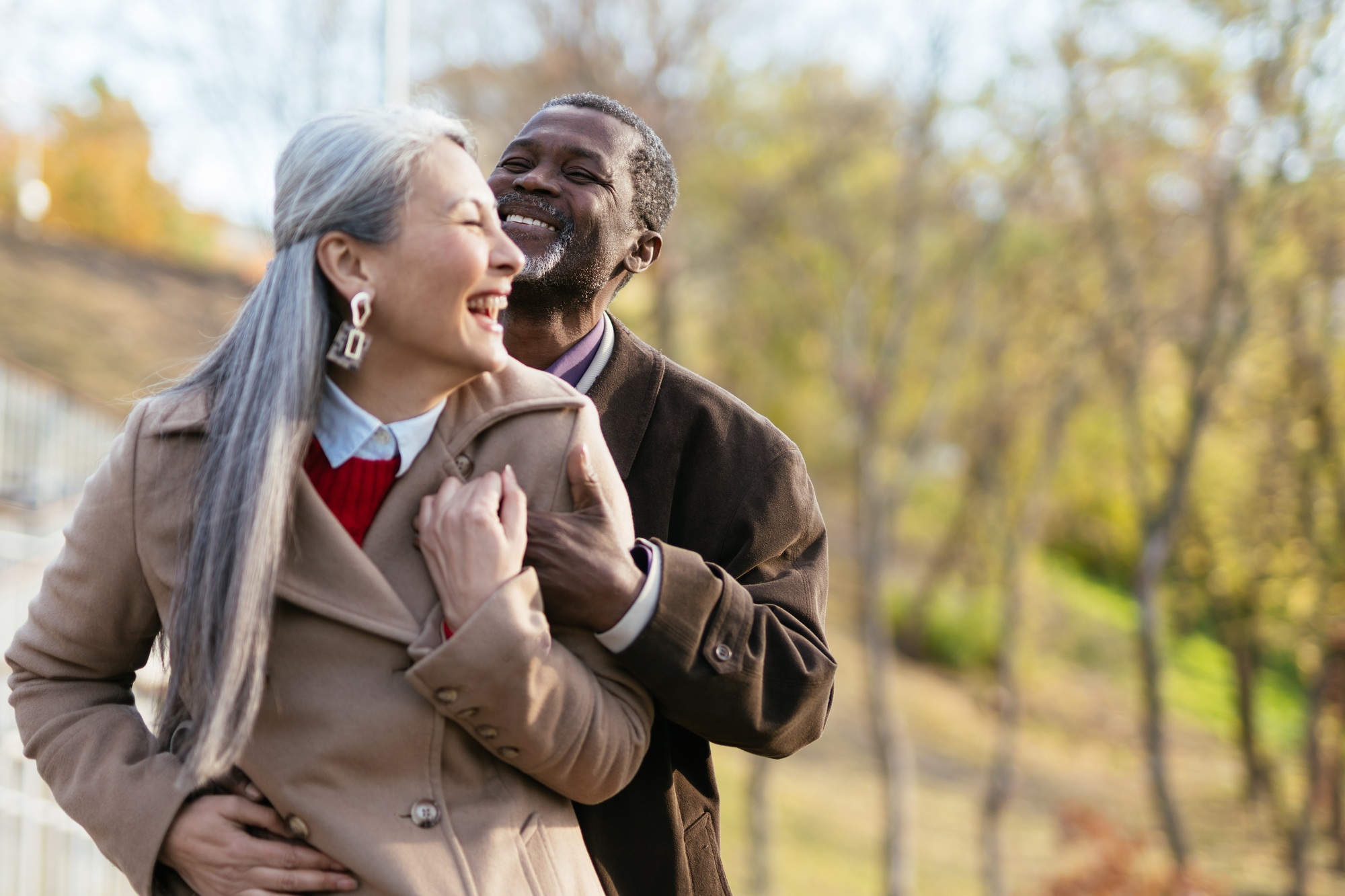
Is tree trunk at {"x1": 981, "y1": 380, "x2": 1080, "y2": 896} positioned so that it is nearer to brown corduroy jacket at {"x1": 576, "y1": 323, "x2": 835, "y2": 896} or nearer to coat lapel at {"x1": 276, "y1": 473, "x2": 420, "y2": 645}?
brown corduroy jacket at {"x1": 576, "y1": 323, "x2": 835, "y2": 896}

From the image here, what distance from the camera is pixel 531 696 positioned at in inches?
69.6

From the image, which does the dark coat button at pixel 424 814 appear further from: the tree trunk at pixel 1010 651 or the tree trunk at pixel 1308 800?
the tree trunk at pixel 1308 800

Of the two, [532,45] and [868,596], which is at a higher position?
[532,45]

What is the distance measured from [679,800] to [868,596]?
12.6 m

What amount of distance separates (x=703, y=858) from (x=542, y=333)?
1206 mm

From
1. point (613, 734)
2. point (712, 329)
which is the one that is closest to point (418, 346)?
point (613, 734)

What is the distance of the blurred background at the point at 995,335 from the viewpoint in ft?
40.2

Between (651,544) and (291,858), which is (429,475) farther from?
(291,858)

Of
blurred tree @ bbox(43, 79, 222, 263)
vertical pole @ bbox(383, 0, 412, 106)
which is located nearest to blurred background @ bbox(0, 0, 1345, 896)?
vertical pole @ bbox(383, 0, 412, 106)

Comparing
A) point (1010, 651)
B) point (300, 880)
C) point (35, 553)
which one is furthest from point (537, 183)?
point (1010, 651)

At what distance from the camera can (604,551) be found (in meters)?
1.96

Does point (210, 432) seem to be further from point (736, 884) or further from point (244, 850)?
point (736, 884)

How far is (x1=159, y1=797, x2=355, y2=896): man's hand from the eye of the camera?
6.07 ft

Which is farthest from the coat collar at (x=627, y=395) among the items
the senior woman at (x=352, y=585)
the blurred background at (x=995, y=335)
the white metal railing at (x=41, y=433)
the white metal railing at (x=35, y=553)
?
the white metal railing at (x=41, y=433)
